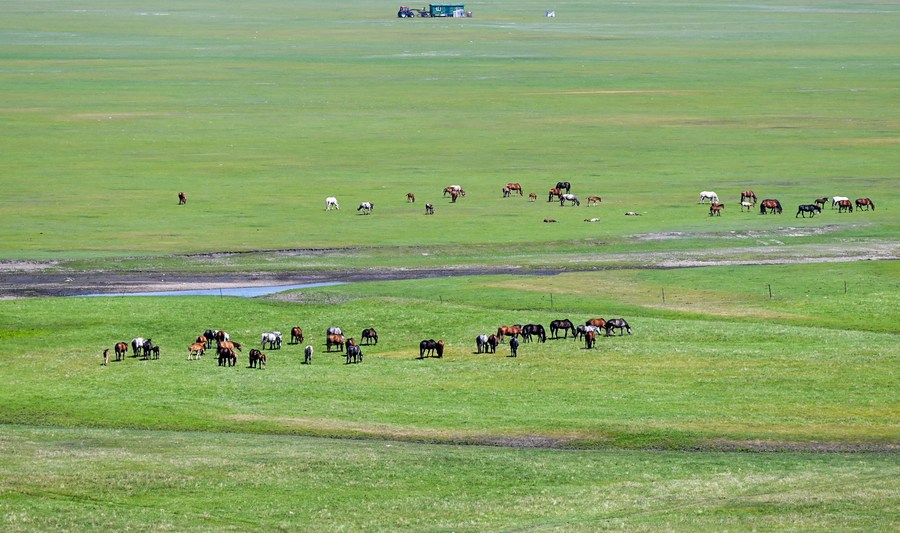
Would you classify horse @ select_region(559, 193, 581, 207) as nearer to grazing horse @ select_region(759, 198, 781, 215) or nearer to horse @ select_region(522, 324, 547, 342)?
grazing horse @ select_region(759, 198, 781, 215)

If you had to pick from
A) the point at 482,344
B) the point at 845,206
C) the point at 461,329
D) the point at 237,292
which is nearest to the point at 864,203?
the point at 845,206

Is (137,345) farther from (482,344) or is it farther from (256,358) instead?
(482,344)

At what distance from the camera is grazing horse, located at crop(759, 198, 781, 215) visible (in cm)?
8269

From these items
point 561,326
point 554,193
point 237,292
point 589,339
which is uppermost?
point 554,193

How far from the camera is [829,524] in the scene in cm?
3167

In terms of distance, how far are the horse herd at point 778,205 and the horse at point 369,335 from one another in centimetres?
3273

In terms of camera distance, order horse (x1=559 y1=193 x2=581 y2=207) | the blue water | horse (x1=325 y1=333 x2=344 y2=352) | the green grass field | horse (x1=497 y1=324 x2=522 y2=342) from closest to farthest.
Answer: the green grass field < horse (x1=497 y1=324 x2=522 y2=342) < horse (x1=325 y1=333 x2=344 y2=352) < the blue water < horse (x1=559 y1=193 x2=581 y2=207)

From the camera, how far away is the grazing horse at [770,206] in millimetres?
82688

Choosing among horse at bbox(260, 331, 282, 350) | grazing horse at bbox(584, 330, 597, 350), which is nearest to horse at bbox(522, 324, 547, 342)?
grazing horse at bbox(584, 330, 597, 350)

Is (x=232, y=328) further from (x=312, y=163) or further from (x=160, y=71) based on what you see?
(x=160, y=71)

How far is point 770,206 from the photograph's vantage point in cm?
8269

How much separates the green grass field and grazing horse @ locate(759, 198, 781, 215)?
4.73 feet

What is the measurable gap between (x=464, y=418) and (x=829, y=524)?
13663 millimetres

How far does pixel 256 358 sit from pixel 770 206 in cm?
4094
